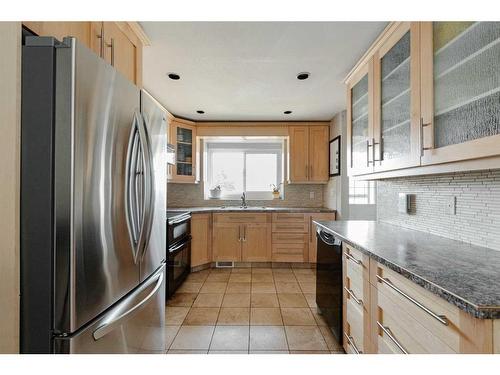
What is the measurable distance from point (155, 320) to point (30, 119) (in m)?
1.18

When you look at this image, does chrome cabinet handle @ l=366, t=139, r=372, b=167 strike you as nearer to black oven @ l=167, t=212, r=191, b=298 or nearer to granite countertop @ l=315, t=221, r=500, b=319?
granite countertop @ l=315, t=221, r=500, b=319

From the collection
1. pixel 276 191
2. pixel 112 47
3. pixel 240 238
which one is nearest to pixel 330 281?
pixel 240 238

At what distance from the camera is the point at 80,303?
0.94m

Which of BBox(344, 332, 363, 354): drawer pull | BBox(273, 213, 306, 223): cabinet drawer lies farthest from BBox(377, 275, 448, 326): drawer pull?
BBox(273, 213, 306, 223): cabinet drawer

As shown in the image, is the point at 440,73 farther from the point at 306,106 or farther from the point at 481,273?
the point at 306,106

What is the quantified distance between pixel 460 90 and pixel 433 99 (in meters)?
0.14

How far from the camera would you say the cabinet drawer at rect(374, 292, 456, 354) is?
0.89m

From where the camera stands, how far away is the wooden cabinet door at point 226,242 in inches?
152

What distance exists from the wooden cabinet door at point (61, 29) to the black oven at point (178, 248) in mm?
1774

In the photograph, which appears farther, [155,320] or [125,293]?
[155,320]

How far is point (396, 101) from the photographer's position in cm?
165

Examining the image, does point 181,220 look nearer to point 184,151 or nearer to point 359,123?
point 184,151

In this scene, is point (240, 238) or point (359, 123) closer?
point (359, 123)
